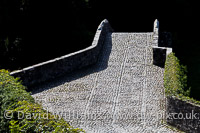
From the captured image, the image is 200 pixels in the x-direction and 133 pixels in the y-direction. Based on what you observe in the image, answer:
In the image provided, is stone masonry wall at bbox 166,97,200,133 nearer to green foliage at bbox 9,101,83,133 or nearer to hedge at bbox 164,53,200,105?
hedge at bbox 164,53,200,105

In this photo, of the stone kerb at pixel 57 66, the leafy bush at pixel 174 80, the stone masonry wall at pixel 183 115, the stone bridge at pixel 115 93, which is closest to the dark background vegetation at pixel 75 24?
the stone bridge at pixel 115 93

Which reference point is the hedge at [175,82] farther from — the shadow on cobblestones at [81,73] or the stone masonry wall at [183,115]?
the shadow on cobblestones at [81,73]

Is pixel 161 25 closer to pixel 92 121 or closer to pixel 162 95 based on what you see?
pixel 162 95

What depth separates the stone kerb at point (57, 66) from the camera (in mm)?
12102

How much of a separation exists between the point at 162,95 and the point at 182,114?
217cm

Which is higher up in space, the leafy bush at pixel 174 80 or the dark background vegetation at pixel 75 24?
the dark background vegetation at pixel 75 24

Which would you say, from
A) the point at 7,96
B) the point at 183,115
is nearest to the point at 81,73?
the point at 183,115

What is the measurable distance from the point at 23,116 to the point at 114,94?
Result: 5.17 meters

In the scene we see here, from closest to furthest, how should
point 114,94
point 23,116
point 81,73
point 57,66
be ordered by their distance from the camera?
point 23,116 < point 114,94 < point 57,66 < point 81,73

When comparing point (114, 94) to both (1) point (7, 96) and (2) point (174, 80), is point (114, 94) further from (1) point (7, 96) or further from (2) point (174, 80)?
(1) point (7, 96)

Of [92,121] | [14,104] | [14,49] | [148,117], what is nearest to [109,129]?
[92,121]

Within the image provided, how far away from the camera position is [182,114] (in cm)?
878

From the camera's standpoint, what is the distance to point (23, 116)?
21.6ft

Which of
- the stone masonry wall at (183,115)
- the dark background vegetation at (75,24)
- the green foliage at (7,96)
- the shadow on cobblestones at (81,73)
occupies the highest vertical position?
the dark background vegetation at (75,24)
